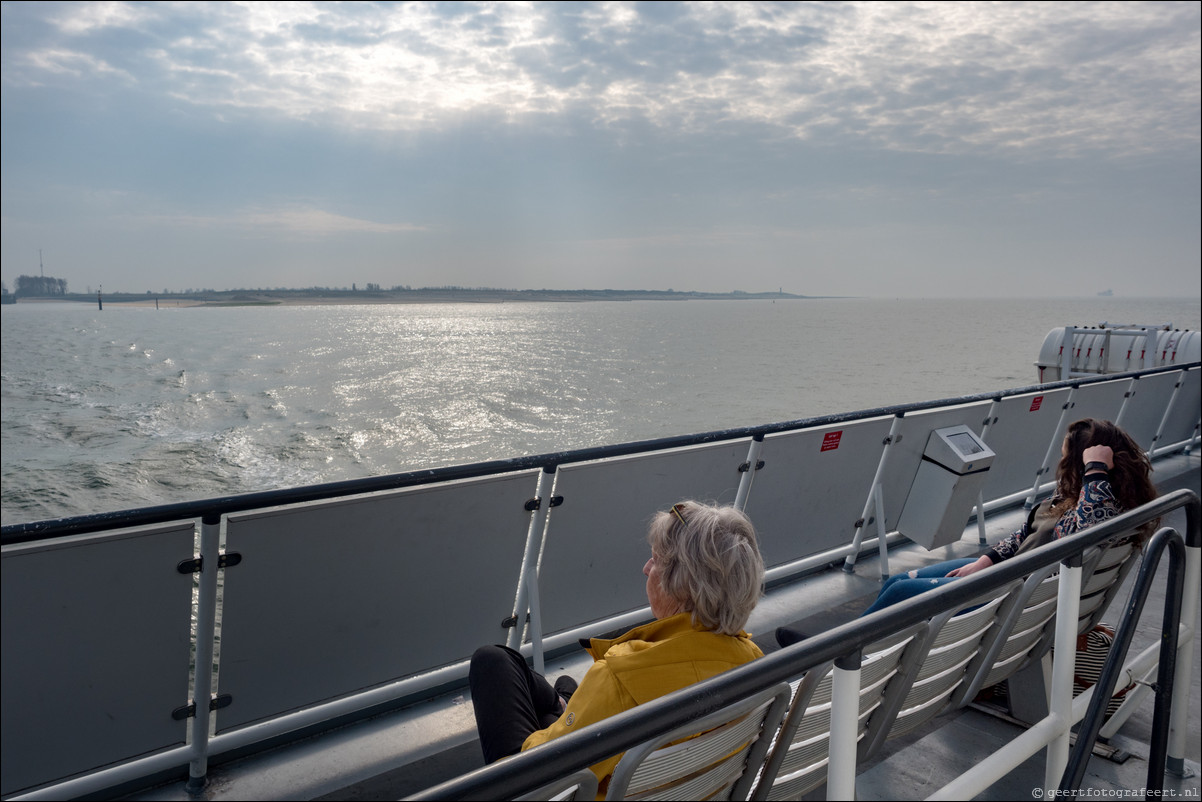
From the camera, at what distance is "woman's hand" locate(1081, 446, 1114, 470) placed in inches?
157

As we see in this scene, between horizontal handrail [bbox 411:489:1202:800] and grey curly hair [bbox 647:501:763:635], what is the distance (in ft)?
1.53

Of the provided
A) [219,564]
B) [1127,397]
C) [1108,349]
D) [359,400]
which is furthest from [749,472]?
[359,400]

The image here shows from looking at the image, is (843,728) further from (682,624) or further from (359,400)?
(359,400)

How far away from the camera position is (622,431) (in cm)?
3422

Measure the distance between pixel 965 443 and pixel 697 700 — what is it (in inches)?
238

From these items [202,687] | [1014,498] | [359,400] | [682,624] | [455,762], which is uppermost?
[682,624]

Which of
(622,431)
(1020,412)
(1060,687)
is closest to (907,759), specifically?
(1060,687)

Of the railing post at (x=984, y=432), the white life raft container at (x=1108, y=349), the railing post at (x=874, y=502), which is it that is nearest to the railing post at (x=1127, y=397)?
the railing post at (x=984, y=432)

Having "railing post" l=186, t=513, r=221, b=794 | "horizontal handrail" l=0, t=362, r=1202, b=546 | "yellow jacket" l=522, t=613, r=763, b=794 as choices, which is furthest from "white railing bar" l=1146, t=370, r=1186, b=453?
"railing post" l=186, t=513, r=221, b=794

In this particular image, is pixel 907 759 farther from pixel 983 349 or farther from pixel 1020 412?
pixel 983 349

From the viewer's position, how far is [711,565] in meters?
2.19

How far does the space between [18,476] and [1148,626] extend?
105 feet

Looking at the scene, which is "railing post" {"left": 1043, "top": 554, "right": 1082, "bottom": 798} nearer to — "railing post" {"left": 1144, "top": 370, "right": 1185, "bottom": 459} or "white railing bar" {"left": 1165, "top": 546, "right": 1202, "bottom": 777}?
"white railing bar" {"left": 1165, "top": 546, "right": 1202, "bottom": 777}

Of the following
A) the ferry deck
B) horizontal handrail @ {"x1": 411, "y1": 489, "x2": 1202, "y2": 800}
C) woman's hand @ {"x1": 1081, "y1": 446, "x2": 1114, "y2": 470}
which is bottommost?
the ferry deck
